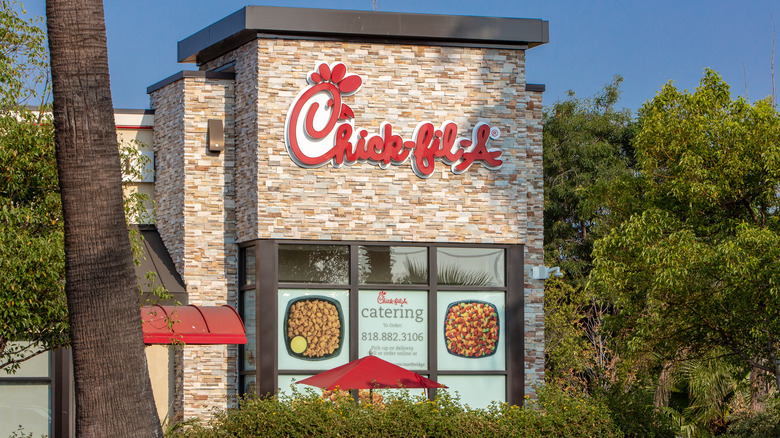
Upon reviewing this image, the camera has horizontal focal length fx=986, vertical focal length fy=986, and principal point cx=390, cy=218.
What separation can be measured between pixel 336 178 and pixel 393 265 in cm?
183

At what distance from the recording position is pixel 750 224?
1558 centimetres

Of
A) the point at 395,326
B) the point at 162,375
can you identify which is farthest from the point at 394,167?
the point at 162,375

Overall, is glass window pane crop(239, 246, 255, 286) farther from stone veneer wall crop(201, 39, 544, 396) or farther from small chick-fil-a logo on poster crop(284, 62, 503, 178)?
small chick-fil-a logo on poster crop(284, 62, 503, 178)

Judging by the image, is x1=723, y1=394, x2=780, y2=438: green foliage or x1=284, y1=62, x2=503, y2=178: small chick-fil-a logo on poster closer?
x1=284, y1=62, x2=503, y2=178: small chick-fil-a logo on poster

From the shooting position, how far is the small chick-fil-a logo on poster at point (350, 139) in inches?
671

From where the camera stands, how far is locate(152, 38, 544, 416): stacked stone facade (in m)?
17.0

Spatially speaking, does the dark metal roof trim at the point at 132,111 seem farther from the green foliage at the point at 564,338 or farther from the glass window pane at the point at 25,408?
the green foliage at the point at 564,338

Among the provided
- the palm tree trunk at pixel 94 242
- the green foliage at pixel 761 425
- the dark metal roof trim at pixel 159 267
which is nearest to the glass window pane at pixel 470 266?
the dark metal roof trim at pixel 159 267

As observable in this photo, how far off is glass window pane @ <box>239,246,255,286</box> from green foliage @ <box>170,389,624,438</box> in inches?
136

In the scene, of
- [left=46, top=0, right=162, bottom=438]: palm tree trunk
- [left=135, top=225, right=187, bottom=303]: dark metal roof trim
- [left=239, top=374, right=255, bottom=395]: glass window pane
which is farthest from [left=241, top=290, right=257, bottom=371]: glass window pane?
[left=46, top=0, right=162, bottom=438]: palm tree trunk

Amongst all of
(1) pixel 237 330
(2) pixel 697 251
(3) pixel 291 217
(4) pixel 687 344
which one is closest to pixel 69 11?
(1) pixel 237 330

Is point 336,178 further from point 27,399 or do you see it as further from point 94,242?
point 94,242

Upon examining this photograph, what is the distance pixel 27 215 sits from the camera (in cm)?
1106

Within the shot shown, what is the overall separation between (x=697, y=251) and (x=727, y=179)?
152 centimetres
